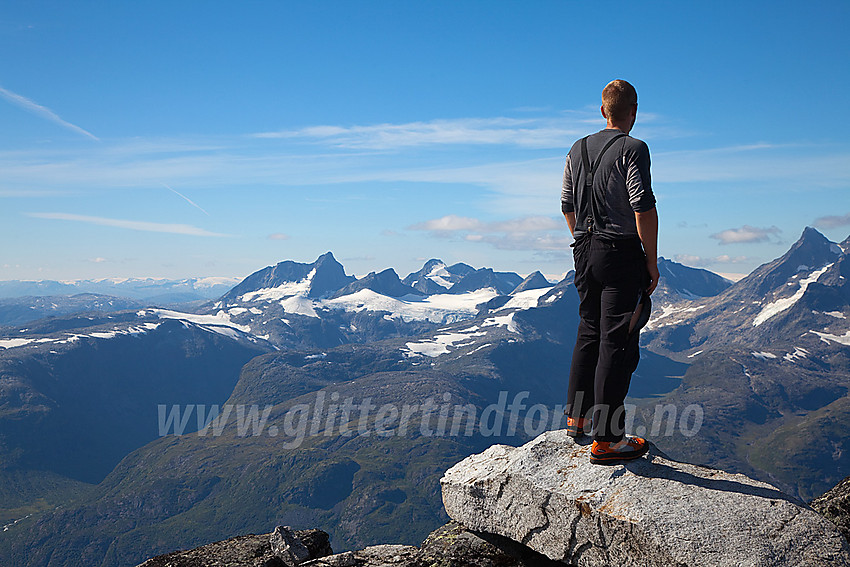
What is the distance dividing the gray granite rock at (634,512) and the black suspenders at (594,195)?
4359 millimetres

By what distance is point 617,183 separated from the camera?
379 inches

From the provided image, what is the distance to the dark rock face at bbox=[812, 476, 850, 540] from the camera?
10966 millimetres

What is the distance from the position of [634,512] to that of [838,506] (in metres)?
5.74

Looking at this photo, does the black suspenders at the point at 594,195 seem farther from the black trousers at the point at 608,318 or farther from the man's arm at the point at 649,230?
the man's arm at the point at 649,230

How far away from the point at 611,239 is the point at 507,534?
562cm

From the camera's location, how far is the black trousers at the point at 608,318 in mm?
9711

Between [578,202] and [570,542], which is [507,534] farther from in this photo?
[578,202]

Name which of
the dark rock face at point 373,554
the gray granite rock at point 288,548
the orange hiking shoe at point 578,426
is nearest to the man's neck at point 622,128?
the orange hiking shoe at point 578,426

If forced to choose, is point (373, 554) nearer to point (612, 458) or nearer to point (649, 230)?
point (612, 458)

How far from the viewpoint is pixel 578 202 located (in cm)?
1035

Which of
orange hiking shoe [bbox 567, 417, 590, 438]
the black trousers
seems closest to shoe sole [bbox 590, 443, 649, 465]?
the black trousers

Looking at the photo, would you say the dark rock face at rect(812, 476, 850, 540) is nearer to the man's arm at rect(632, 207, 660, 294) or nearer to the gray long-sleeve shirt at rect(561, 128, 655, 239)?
the man's arm at rect(632, 207, 660, 294)

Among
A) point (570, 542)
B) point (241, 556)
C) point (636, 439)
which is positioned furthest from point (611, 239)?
point (241, 556)

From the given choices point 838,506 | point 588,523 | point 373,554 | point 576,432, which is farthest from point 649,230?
point 373,554
